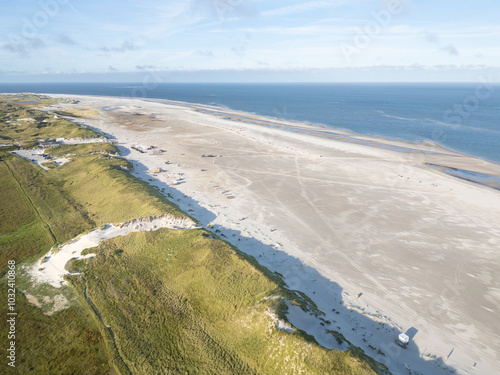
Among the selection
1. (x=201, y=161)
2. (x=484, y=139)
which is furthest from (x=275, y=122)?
(x=484, y=139)

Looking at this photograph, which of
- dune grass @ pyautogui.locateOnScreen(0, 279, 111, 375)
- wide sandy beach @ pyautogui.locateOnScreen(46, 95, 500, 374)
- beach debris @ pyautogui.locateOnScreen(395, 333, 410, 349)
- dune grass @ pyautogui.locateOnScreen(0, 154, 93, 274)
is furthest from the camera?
dune grass @ pyautogui.locateOnScreen(0, 154, 93, 274)

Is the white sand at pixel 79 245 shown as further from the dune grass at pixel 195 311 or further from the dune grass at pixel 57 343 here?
the dune grass at pixel 57 343

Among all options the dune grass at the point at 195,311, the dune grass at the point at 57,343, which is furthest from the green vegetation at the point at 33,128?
the dune grass at the point at 57,343

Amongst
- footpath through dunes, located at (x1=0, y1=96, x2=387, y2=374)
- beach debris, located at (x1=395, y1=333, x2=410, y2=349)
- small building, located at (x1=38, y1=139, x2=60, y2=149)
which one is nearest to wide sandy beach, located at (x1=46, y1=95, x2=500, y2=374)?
beach debris, located at (x1=395, y1=333, x2=410, y2=349)

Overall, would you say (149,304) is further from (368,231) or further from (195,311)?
(368,231)

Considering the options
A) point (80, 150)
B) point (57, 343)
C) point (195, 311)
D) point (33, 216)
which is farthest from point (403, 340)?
point (80, 150)

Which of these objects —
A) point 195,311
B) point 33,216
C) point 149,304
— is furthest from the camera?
point 33,216

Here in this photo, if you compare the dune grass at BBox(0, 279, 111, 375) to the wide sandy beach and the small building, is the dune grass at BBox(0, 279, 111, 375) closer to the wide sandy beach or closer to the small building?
the wide sandy beach
